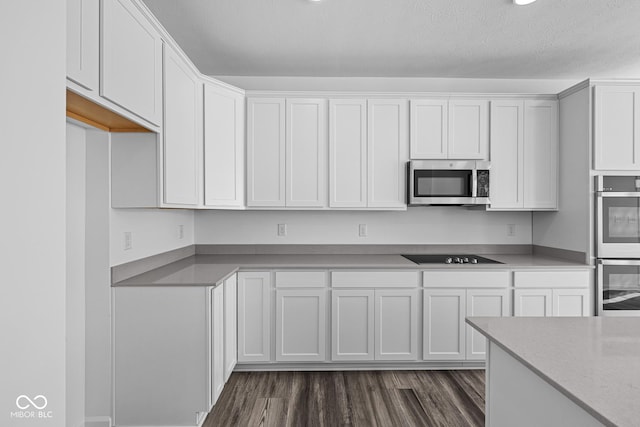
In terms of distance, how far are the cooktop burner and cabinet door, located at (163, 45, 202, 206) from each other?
1.93 metres

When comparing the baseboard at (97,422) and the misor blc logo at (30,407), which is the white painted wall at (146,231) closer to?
the baseboard at (97,422)

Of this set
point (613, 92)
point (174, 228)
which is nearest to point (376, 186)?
point (174, 228)

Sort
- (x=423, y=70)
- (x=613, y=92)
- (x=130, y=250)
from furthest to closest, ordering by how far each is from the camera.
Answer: (x=423, y=70), (x=613, y=92), (x=130, y=250)

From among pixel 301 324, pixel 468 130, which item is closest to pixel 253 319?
pixel 301 324

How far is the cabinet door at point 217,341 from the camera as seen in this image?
7.52 feet

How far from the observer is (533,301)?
3.00 meters

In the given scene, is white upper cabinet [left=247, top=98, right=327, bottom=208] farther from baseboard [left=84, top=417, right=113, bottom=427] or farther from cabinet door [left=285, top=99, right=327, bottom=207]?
baseboard [left=84, top=417, right=113, bottom=427]

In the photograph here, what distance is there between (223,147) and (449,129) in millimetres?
1954

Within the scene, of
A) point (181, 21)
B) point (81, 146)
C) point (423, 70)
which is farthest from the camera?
point (423, 70)

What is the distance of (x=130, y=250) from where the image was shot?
239 cm

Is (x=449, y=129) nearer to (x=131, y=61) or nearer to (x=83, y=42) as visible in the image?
(x=131, y=61)

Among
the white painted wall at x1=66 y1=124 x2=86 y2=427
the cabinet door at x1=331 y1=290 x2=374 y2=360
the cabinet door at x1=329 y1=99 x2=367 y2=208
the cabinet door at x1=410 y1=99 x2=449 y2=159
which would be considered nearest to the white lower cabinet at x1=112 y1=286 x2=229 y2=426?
the white painted wall at x1=66 y1=124 x2=86 y2=427

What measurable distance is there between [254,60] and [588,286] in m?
3.28

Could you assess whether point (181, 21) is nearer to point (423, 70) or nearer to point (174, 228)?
point (174, 228)
